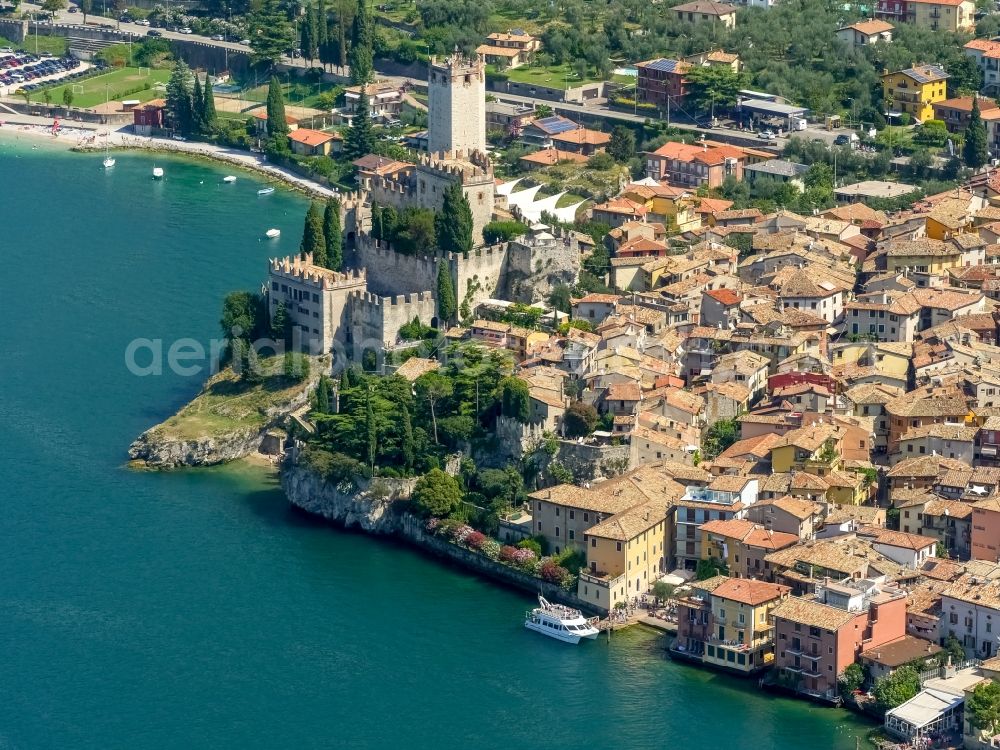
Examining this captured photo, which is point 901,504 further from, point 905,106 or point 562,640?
point 905,106

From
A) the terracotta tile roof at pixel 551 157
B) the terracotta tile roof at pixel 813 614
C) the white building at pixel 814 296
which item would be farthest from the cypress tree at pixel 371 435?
the terracotta tile roof at pixel 551 157

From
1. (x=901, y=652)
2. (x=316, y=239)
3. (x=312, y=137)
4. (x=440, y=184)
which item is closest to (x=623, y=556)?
(x=901, y=652)

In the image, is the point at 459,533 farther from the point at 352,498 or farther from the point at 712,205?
the point at 712,205

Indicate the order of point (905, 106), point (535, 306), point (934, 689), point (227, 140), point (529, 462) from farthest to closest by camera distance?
point (227, 140), point (905, 106), point (535, 306), point (529, 462), point (934, 689)

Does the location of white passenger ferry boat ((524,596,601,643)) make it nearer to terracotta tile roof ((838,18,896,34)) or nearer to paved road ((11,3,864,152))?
paved road ((11,3,864,152))

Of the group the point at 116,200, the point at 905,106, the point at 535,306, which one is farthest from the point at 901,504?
the point at 116,200

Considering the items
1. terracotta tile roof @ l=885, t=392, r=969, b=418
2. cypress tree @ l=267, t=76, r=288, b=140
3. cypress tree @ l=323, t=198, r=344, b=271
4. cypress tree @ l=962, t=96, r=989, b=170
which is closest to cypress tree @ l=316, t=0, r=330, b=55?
cypress tree @ l=267, t=76, r=288, b=140
